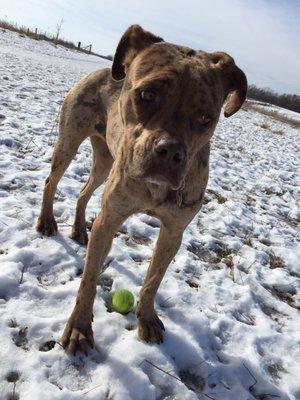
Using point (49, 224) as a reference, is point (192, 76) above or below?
above

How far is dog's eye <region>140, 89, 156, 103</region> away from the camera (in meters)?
2.48

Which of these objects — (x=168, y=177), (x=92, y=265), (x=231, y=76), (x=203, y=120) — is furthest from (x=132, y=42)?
(x=92, y=265)

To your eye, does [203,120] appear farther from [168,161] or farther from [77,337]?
[77,337]

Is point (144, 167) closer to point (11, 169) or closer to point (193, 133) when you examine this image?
point (193, 133)

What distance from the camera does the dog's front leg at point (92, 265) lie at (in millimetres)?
2797

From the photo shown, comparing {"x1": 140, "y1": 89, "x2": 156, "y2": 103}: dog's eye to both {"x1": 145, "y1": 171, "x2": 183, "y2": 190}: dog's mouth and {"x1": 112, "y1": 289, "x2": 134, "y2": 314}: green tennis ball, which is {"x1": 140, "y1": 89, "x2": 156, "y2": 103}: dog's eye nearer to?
{"x1": 145, "y1": 171, "x2": 183, "y2": 190}: dog's mouth

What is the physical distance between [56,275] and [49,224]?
2.31 ft

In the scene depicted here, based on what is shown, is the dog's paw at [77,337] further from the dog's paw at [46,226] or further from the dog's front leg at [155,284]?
the dog's paw at [46,226]

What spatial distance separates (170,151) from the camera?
223 cm

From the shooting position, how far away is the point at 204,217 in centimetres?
534

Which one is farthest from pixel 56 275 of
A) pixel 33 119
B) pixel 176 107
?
pixel 33 119

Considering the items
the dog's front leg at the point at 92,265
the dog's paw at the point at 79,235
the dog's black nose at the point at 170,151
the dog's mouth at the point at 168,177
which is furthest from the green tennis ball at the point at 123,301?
the dog's black nose at the point at 170,151

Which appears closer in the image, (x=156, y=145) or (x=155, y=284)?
(x=156, y=145)

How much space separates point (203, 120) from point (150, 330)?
5.07 feet
